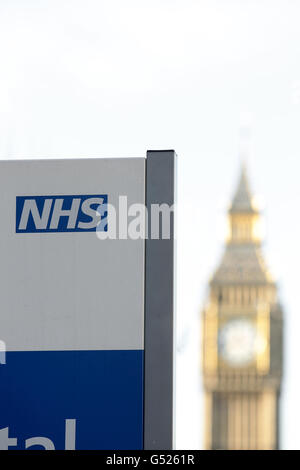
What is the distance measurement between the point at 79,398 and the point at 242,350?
162214mm

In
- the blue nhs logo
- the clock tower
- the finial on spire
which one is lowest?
the blue nhs logo

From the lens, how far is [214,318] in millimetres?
162500

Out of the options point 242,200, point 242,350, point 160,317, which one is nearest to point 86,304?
point 160,317

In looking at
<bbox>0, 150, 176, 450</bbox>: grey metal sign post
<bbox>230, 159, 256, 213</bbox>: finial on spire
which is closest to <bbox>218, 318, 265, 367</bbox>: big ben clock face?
<bbox>230, 159, 256, 213</bbox>: finial on spire

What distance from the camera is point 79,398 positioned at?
14.9 feet

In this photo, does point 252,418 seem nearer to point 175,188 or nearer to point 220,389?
point 220,389

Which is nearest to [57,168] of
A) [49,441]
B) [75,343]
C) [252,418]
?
[75,343]

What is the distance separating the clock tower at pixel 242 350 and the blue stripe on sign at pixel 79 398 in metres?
153

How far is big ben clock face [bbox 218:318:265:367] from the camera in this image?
162625 millimetres

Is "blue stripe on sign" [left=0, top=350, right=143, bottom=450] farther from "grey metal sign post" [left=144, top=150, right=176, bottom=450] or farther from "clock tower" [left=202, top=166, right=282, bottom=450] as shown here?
"clock tower" [left=202, top=166, right=282, bottom=450]

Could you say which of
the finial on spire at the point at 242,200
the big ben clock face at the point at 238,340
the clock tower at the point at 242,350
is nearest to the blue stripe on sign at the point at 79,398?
the clock tower at the point at 242,350

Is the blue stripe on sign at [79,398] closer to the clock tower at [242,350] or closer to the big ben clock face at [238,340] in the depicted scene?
the clock tower at [242,350]

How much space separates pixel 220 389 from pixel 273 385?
646 centimetres

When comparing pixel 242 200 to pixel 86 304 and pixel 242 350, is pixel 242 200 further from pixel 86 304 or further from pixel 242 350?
pixel 86 304
